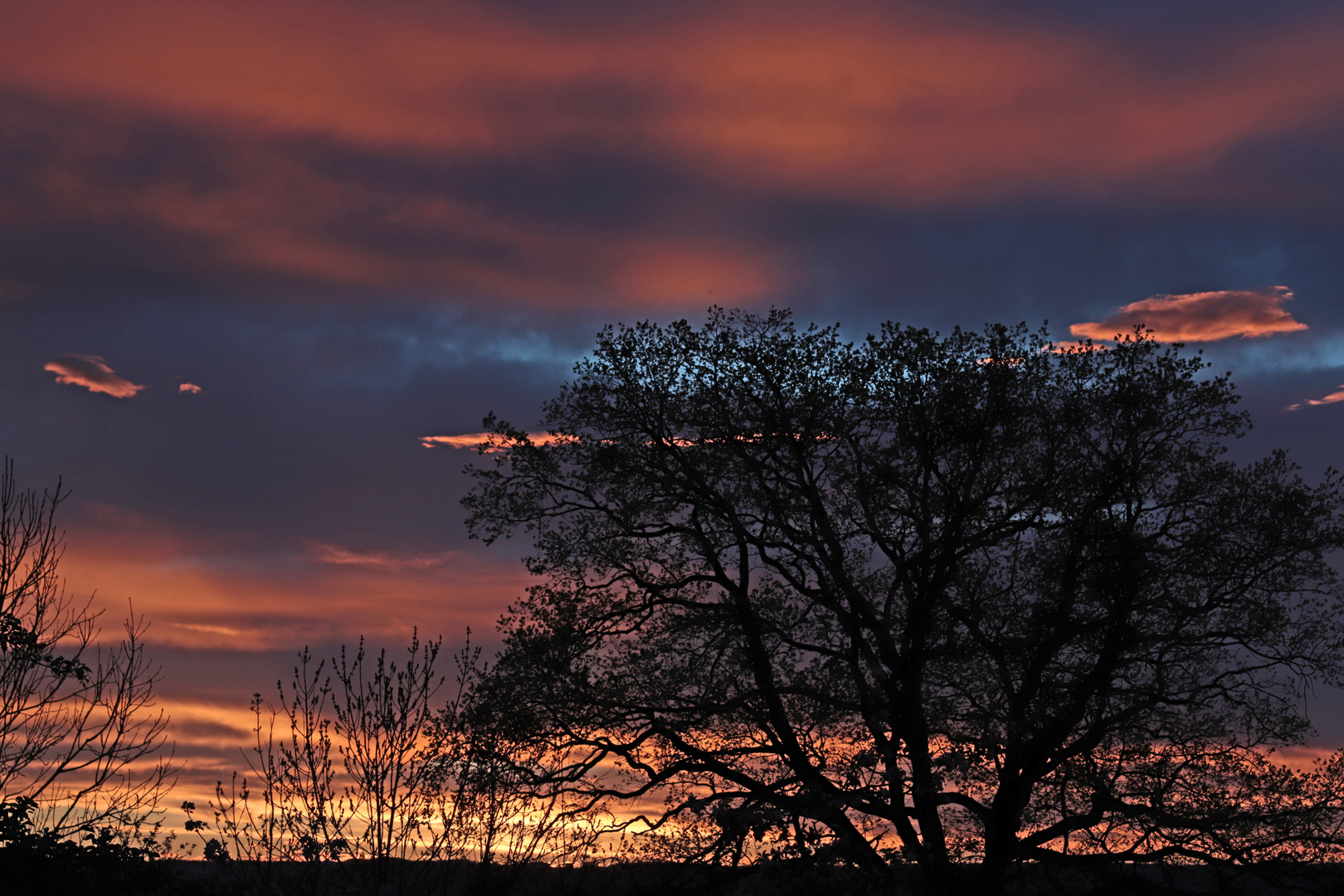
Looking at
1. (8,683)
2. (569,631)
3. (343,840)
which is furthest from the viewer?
(569,631)

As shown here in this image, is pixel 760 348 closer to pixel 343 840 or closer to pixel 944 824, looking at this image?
pixel 944 824

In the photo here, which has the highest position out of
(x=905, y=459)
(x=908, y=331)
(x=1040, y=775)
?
(x=908, y=331)

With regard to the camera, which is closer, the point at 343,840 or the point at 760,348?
the point at 343,840

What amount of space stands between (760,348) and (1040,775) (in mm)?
9887

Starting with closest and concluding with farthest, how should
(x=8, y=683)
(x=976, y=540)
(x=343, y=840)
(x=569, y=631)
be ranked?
(x=343, y=840) → (x=8, y=683) → (x=976, y=540) → (x=569, y=631)

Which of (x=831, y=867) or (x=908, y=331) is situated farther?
(x=908, y=331)

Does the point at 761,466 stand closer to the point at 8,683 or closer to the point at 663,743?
the point at 663,743

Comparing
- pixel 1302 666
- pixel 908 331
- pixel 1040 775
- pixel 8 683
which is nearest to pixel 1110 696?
pixel 1040 775

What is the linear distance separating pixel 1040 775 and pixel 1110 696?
79.4 inches

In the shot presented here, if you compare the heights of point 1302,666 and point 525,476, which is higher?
point 525,476

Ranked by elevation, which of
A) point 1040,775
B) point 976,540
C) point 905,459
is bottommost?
point 1040,775

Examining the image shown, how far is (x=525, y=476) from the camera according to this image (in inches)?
904

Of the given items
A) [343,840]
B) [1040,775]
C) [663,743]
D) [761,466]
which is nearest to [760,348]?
[761,466]

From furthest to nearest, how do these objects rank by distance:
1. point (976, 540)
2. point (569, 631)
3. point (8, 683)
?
point (569, 631) < point (976, 540) < point (8, 683)
